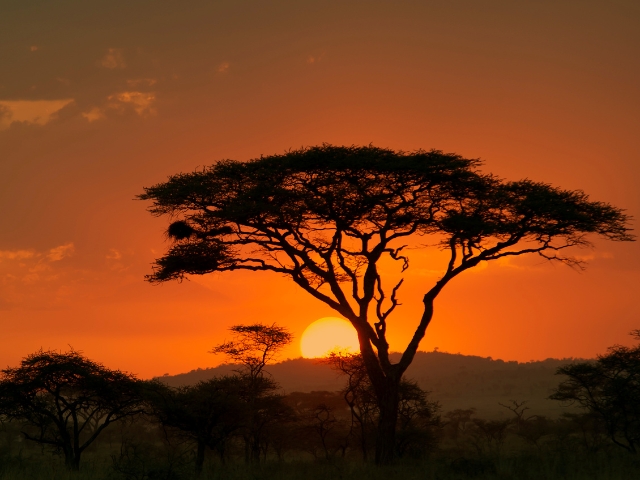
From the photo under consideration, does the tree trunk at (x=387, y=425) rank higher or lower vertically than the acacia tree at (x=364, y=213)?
lower

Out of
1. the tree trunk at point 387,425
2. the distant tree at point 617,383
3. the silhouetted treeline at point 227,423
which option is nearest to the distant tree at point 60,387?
the silhouetted treeline at point 227,423

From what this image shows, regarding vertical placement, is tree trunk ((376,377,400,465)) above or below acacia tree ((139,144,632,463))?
below

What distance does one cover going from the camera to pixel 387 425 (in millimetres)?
28688

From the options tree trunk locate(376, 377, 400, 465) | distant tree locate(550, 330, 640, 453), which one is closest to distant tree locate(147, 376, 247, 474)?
tree trunk locate(376, 377, 400, 465)

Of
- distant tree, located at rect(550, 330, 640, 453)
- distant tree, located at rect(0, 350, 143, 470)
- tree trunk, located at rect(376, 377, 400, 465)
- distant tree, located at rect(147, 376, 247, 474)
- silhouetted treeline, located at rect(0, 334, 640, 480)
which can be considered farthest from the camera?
distant tree, located at rect(550, 330, 640, 453)

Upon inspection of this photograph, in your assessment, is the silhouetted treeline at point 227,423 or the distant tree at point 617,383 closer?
the silhouetted treeline at point 227,423

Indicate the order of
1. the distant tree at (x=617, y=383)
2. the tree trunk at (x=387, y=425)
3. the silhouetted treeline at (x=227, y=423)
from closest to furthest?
the silhouetted treeline at (x=227, y=423)
the tree trunk at (x=387, y=425)
the distant tree at (x=617, y=383)

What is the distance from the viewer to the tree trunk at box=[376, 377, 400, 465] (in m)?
28.3

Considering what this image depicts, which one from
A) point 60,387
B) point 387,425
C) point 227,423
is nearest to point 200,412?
point 227,423

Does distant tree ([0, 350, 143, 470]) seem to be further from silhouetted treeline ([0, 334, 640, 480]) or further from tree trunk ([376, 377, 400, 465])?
tree trunk ([376, 377, 400, 465])

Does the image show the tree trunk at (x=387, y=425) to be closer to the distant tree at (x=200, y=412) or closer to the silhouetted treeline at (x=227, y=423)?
the silhouetted treeline at (x=227, y=423)

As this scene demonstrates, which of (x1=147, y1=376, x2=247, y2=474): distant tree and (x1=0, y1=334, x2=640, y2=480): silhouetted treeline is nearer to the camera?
(x1=0, y1=334, x2=640, y2=480): silhouetted treeline

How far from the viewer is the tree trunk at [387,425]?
93.0 ft

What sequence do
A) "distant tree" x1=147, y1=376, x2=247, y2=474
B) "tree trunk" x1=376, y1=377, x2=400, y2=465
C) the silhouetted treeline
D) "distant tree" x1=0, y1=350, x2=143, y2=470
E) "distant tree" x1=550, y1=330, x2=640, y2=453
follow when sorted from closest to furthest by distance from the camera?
the silhouetted treeline
"tree trunk" x1=376, y1=377, x2=400, y2=465
"distant tree" x1=0, y1=350, x2=143, y2=470
"distant tree" x1=147, y1=376, x2=247, y2=474
"distant tree" x1=550, y1=330, x2=640, y2=453
